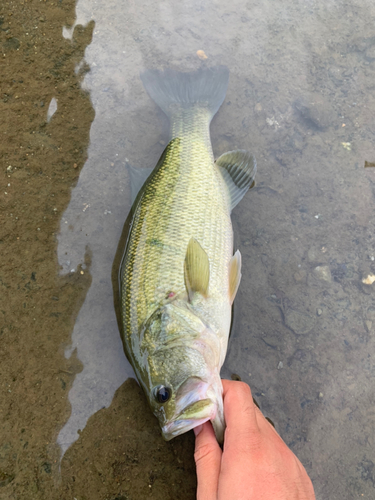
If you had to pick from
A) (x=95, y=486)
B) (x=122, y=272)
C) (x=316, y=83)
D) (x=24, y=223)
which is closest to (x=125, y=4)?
(x=316, y=83)

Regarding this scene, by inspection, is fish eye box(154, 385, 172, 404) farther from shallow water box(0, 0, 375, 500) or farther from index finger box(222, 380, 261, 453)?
shallow water box(0, 0, 375, 500)

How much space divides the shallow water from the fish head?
0.55m

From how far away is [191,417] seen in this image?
1895mm

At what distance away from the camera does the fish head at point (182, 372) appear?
1923 millimetres

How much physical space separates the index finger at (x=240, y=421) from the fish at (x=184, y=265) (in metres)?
0.07

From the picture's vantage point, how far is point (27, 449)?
238 centimetres

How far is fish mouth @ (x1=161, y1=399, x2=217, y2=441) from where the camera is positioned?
190 cm

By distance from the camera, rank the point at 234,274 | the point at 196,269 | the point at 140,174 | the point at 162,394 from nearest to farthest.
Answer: the point at 162,394 < the point at 196,269 < the point at 234,274 < the point at 140,174

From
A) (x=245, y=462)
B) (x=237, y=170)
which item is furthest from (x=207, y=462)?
(x=237, y=170)

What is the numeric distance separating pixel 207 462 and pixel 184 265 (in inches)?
48.4

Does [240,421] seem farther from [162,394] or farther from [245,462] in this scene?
[162,394]

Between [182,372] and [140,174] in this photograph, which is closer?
[182,372]

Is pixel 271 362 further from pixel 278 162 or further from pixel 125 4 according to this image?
pixel 125 4

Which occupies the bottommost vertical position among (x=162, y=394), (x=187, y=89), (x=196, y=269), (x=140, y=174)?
A: (x=162, y=394)
